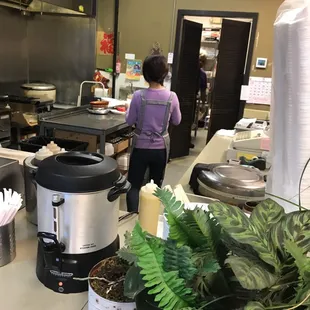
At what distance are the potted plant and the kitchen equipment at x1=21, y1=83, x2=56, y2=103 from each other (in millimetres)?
3605

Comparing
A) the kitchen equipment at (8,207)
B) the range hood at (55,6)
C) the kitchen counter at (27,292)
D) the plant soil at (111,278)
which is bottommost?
the kitchen counter at (27,292)

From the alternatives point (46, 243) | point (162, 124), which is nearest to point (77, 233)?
point (46, 243)

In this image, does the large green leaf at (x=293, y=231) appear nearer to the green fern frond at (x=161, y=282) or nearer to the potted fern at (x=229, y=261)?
the potted fern at (x=229, y=261)

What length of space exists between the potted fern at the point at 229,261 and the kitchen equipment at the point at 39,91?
12.6 feet

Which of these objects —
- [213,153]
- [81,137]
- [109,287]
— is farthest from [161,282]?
[81,137]

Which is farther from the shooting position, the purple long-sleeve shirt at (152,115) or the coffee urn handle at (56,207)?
the purple long-sleeve shirt at (152,115)

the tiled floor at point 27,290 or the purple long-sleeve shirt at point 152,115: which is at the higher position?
the purple long-sleeve shirt at point 152,115

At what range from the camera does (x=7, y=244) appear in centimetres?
113

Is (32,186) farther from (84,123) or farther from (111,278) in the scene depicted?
(84,123)

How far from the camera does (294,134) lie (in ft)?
2.64

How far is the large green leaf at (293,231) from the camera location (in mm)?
593

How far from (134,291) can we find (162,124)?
2243mm

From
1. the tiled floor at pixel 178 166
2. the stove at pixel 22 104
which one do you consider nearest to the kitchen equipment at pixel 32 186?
the stove at pixel 22 104

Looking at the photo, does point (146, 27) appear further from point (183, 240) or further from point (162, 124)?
point (183, 240)
